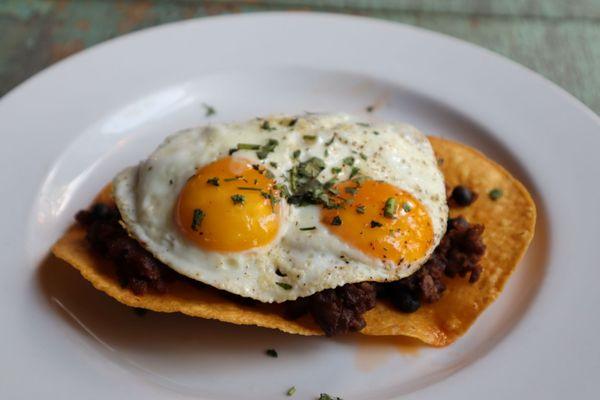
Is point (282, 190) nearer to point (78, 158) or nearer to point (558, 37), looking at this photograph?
point (78, 158)

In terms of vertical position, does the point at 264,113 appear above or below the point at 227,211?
above

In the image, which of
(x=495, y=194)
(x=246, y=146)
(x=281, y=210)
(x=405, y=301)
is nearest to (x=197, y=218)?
(x=281, y=210)

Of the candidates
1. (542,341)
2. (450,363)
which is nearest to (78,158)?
(450,363)

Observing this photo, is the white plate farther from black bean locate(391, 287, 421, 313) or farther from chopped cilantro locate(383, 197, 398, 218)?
chopped cilantro locate(383, 197, 398, 218)

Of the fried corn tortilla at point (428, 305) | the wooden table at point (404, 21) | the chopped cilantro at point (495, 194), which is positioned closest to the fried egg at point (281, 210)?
the fried corn tortilla at point (428, 305)

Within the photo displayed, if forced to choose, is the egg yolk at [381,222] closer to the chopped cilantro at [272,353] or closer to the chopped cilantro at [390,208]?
the chopped cilantro at [390,208]

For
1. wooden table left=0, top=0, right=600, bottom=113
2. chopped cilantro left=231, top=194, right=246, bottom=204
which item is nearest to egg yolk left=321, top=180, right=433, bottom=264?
chopped cilantro left=231, top=194, right=246, bottom=204

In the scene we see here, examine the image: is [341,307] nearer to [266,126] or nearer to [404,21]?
[266,126]
